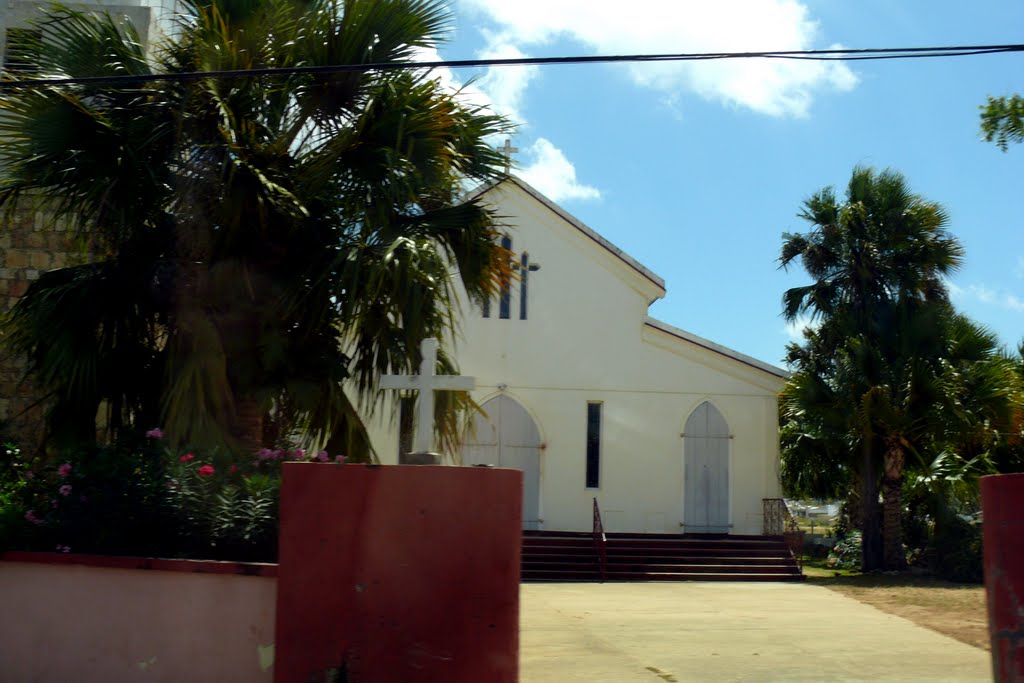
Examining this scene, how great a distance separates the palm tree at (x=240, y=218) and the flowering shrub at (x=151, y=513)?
1.14 m

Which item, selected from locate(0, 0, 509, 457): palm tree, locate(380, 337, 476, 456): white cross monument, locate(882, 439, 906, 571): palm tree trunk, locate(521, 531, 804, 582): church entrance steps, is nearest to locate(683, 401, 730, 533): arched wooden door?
locate(521, 531, 804, 582): church entrance steps

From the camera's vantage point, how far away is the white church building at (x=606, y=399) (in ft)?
72.1

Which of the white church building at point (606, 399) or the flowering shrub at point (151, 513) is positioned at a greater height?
the white church building at point (606, 399)

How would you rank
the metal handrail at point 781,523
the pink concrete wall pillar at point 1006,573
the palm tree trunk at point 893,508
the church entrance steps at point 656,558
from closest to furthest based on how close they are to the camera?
the pink concrete wall pillar at point 1006,573, the church entrance steps at point 656,558, the palm tree trunk at point 893,508, the metal handrail at point 781,523

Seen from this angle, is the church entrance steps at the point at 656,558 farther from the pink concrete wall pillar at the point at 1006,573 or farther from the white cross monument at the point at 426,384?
the pink concrete wall pillar at the point at 1006,573

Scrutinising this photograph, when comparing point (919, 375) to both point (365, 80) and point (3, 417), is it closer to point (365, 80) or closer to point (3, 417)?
point (365, 80)

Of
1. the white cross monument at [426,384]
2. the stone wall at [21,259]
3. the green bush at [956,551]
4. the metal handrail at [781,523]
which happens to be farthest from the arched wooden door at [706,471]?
the white cross monument at [426,384]

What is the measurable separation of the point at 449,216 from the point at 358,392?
1.95 m

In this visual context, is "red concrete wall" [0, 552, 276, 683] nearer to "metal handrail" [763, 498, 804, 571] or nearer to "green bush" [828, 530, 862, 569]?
"metal handrail" [763, 498, 804, 571]

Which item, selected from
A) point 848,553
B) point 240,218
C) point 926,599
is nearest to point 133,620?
point 240,218

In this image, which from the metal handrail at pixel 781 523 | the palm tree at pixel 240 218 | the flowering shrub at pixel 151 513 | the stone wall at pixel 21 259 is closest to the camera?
the flowering shrub at pixel 151 513

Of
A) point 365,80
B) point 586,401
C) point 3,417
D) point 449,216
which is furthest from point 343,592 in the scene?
point 586,401

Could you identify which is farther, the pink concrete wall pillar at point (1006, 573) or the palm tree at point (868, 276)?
the palm tree at point (868, 276)

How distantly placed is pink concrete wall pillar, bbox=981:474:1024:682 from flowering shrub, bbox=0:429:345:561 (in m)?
5.07
